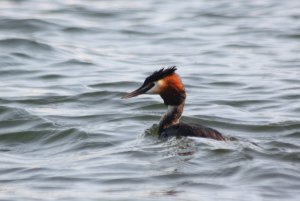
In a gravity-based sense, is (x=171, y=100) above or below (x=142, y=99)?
above

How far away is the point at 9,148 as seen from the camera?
411 inches

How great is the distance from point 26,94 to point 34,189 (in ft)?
16.4

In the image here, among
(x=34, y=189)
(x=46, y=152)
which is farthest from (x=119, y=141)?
(x=34, y=189)

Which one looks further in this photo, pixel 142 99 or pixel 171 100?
pixel 142 99

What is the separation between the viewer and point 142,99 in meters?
13.3

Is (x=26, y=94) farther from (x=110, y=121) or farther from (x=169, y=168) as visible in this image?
(x=169, y=168)

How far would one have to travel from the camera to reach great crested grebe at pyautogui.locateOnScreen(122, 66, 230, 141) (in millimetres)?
10070

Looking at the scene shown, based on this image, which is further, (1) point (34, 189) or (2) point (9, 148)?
(2) point (9, 148)

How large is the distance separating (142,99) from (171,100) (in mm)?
2549

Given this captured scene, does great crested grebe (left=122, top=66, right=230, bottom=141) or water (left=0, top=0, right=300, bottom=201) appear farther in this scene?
great crested grebe (left=122, top=66, right=230, bottom=141)

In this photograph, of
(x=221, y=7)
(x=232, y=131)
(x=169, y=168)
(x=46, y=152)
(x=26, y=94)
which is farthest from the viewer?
(x=221, y=7)

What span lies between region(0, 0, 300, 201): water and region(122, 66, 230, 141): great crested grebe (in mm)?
172

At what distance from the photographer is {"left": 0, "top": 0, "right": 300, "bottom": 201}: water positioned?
872 centimetres

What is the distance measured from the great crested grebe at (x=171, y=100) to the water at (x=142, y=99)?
17 cm
